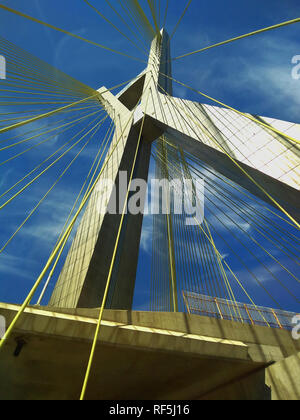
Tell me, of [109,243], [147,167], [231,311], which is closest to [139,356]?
[109,243]

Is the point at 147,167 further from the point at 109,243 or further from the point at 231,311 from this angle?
the point at 231,311

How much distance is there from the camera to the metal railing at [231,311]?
5891mm

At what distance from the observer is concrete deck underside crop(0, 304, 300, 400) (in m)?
2.96

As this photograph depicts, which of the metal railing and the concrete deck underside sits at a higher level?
the metal railing

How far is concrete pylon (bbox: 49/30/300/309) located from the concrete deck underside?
4.82ft

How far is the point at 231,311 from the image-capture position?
5992 mm

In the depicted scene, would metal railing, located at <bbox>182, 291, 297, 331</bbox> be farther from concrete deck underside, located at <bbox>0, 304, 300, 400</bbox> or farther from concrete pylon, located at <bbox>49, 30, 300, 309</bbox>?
concrete deck underside, located at <bbox>0, 304, 300, 400</bbox>

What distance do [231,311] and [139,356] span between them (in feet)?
11.3

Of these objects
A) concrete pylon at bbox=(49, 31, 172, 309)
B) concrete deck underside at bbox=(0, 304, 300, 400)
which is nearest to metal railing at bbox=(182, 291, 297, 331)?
concrete pylon at bbox=(49, 31, 172, 309)

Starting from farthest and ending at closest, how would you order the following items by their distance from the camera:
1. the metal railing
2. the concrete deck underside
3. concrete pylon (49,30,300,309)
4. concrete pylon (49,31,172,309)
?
the metal railing, concrete pylon (49,31,172,309), concrete pylon (49,30,300,309), the concrete deck underside

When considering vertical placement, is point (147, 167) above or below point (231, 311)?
above

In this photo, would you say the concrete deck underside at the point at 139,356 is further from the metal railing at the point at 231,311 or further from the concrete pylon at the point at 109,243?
the metal railing at the point at 231,311
